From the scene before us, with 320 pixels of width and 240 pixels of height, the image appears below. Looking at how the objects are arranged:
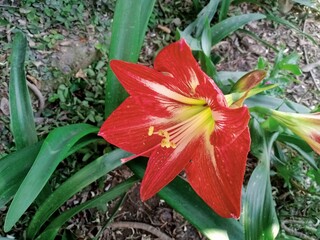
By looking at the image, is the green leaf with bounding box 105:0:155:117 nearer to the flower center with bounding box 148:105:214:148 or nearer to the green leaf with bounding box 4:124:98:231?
the green leaf with bounding box 4:124:98:231

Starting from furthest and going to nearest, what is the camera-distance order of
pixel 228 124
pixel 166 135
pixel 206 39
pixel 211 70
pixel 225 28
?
1. pixel 225 28
2. pixel 206 39
3. pixel 211 70
4. pixel 166 135
5. pixel 228 124

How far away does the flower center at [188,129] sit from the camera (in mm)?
912

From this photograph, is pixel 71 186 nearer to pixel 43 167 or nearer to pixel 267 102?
pixel 43 167

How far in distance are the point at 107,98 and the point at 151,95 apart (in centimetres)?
44

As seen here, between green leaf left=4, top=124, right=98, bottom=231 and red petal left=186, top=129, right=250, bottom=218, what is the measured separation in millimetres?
317

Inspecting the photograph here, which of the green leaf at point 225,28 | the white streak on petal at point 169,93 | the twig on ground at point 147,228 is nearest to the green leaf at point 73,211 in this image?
the twig on ground at point 147,228

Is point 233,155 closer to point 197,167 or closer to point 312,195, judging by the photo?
point 197,167

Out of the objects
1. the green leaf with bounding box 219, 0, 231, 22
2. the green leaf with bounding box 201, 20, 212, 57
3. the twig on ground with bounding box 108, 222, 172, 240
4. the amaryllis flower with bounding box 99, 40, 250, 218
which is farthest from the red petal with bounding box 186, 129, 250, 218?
the green leaf with bounding box 219, 0, 231, 22

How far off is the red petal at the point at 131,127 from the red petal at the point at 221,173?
0.32ft

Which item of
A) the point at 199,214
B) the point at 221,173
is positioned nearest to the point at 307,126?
the point at 221,173

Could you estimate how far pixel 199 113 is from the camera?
36.2 inches

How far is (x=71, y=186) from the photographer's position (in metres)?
1.13

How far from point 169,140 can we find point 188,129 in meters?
0.04

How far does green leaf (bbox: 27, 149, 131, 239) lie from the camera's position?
1.12 meters
